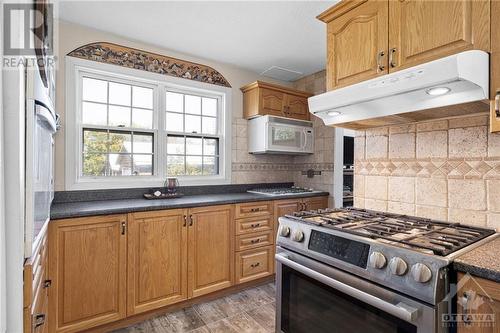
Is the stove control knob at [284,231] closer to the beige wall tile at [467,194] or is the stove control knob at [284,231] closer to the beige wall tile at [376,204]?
the beige wall tile at [376,204]

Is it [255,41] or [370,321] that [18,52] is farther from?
[255,41]

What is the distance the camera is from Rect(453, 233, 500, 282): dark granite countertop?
32.7 inches

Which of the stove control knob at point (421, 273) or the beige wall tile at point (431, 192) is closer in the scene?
the stove control knob at point (421, 273)

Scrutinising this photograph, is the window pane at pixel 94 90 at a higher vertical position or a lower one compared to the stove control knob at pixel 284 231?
higher

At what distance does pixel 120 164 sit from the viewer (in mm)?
2562

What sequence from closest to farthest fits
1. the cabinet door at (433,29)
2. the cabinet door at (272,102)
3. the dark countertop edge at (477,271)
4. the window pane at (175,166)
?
the dark countertop edge at (477,271) < the cabinet door at (433,29) < the window pane at (175,166) < the cabinet door at (272,102)

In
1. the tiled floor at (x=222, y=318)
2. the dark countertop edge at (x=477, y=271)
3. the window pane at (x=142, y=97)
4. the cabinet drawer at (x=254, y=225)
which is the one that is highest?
the window pane at (x=142, y=97)

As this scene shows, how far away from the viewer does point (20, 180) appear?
86cm

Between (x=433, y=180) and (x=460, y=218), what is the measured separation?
24 cm

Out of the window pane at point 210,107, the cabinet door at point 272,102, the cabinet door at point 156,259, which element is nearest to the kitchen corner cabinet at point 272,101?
the cabinet door at point 272,102

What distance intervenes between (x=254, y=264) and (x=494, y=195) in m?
1.95

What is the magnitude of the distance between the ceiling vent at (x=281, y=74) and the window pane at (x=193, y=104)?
0.94 metres

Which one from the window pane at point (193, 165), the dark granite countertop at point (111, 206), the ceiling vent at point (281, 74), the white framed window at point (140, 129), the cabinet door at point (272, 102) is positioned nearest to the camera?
the dark granite countertop at point (111, 206)

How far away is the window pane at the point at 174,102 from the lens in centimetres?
284
